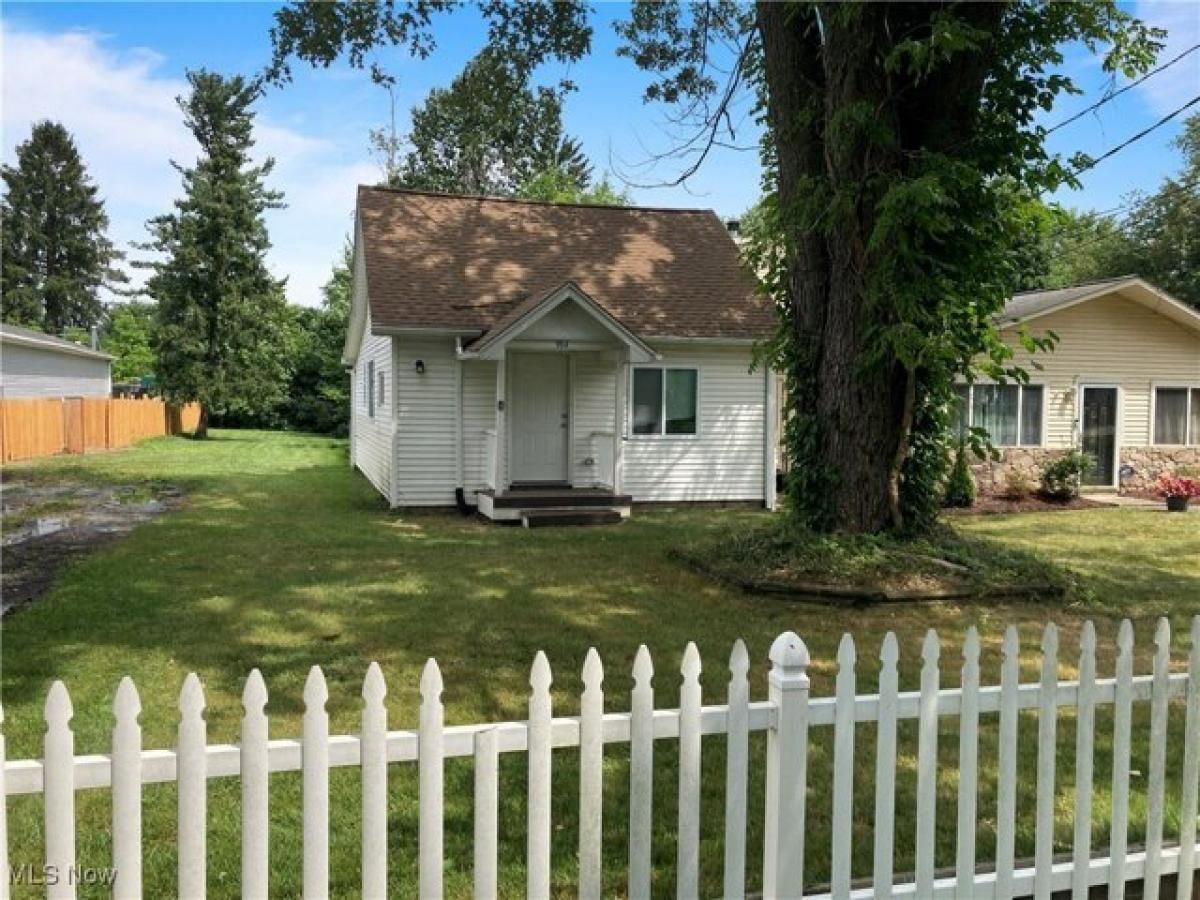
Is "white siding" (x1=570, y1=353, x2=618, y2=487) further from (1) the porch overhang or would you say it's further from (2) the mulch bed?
(2) the mulch bed

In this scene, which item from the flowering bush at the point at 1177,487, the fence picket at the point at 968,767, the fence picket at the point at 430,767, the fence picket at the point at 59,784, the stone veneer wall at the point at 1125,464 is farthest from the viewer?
the stone veneer wall at the point at 1125,464

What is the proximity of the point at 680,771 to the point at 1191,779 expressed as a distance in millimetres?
1906

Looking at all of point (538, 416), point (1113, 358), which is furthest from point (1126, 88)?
point (538, 416)

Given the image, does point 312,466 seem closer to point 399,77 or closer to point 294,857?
point 399,77

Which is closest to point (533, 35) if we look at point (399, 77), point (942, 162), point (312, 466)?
point (399, 77)

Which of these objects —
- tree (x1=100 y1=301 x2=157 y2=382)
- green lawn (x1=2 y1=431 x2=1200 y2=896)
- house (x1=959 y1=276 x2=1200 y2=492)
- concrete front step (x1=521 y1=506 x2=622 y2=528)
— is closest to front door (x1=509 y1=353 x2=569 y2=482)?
concrete front step (x1=521 y1=506 x2=622 y2=528)

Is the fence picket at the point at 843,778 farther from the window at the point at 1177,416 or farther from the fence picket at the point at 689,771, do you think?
the window at the point at 1177,416

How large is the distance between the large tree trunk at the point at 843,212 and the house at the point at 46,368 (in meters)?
21.6

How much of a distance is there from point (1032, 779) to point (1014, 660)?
171cm

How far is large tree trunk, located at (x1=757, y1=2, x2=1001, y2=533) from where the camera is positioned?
7953 millimetres

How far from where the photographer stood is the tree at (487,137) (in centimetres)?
1252

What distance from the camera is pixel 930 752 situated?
9.03ft

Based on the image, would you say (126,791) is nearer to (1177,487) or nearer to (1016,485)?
(1016,485)

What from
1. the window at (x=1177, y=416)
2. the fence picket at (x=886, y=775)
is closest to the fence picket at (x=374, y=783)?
the fence picket at (x=886, y=775)
